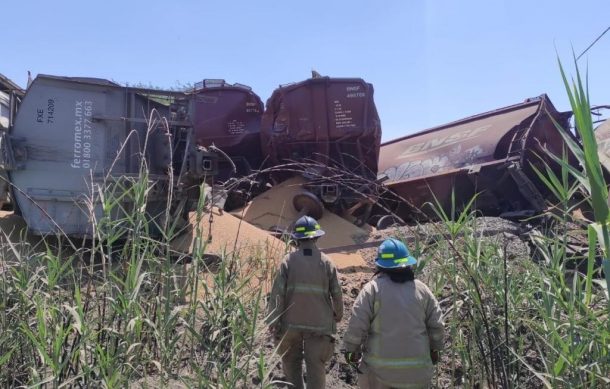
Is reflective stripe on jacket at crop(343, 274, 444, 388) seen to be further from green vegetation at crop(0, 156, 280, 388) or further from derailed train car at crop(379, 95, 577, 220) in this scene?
derailed train car at crop(379, 95, 577, 220)

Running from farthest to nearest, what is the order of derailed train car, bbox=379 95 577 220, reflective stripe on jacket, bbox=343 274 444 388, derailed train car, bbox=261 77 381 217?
derailed train car, bbox=261 77 381 217, derailed train car, bbox=379 95 577 220, reflective stripe on jacket, bbox=343 274 444 388

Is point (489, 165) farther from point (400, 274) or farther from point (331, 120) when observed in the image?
point (400, 274)

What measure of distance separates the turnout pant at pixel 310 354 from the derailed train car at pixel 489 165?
14.9 feet

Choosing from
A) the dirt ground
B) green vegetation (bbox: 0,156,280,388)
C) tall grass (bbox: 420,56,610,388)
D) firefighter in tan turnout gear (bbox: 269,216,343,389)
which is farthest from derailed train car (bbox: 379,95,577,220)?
green vegetation (bbox: 0,156,280,388)

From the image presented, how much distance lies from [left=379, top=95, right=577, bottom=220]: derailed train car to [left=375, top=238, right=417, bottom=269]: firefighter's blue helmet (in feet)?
16.7

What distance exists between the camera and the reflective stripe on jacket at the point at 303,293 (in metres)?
3.61

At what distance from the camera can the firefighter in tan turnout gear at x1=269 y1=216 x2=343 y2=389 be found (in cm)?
361

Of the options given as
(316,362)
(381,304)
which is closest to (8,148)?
(316,362)

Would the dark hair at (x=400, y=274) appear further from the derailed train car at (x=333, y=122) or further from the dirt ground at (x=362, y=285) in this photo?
the derailed train car at (x=333, y=122)

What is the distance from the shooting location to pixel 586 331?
218cm

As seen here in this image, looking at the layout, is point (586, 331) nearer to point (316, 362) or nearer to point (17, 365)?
point (316, 362)

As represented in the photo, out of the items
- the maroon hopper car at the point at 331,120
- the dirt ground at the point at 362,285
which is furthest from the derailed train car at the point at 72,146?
the maroon hopper car at the point at 331,120

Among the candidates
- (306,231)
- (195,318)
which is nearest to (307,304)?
(306,231)

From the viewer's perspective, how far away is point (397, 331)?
9.34ft
